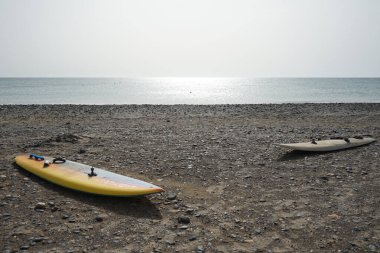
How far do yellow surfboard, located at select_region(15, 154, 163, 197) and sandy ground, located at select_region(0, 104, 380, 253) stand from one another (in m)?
0.20

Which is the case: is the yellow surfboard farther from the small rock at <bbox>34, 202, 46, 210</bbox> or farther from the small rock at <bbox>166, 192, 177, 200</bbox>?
the small rock at <bbox>34, 202, 46, 210</bbox>

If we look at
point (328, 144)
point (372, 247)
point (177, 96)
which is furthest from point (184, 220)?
point (177, 96)

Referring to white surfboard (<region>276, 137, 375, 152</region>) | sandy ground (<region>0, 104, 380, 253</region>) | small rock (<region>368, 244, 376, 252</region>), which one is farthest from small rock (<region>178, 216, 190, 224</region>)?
white surfboard (<region>276, 137, 375, 152</region>)

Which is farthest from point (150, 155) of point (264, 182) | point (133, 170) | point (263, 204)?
point (263, 204)

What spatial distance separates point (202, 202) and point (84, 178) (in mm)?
2755

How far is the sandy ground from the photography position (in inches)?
196

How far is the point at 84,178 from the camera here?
7090 mm

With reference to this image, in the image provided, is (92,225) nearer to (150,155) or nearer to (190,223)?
(190,223)

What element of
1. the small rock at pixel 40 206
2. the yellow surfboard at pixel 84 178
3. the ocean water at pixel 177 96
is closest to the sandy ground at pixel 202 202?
the small rock at pixel 40 206

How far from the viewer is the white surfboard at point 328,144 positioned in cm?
999

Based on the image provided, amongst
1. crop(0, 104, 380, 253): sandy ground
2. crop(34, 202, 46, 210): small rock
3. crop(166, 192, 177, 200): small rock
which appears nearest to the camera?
crop(0, 104, 380, 253): sandy ground

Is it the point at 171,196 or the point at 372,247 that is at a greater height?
the point at 171,196

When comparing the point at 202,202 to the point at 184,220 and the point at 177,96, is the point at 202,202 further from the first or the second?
the point at 177,96

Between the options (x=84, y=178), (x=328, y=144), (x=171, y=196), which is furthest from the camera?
(x=328, y=144)
